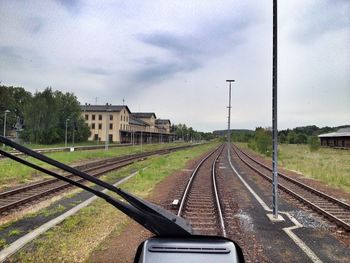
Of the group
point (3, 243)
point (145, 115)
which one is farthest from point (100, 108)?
point (3, 243)

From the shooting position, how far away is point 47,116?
6831 cm

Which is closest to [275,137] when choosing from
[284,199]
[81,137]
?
[284,199]

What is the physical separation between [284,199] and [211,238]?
42.0 feet

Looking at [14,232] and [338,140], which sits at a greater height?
[338,140]

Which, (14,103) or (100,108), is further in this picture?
(100,108)

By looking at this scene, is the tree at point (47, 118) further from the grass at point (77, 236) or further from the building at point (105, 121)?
the grass at point (77, 236)

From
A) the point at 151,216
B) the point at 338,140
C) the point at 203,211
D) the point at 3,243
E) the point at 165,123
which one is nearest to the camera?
the point at 151,216

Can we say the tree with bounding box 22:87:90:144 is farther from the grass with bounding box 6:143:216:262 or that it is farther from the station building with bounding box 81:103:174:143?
the grass with bounding box 6:143:216:262

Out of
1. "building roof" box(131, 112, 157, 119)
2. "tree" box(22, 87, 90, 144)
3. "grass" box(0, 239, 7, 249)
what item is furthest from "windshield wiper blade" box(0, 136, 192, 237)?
"building roof" box(131, 112, 157, 119)

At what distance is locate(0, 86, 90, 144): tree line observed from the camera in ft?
216

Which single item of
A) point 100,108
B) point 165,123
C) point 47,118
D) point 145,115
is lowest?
point 47,118

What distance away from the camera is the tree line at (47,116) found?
65750 millimetres

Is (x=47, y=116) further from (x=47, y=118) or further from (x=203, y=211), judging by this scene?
(x=203, y=211)

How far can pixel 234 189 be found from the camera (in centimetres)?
1569
